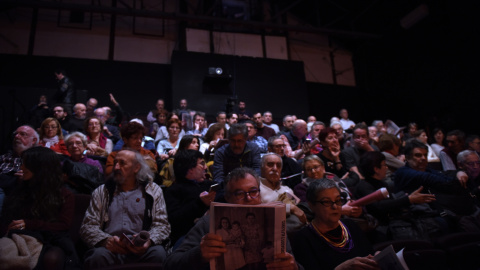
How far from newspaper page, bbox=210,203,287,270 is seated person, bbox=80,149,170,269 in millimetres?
984

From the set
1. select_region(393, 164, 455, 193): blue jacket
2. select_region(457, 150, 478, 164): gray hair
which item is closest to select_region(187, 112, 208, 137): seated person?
select_region(393, 164, 455, 193): blue jacket

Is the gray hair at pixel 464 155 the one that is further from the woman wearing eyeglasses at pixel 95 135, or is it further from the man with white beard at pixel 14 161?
the man with white beard at pixel 14 161

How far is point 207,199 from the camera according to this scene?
2281 millimetres

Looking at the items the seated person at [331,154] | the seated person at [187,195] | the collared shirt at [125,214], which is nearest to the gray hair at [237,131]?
the seated person at [187,195]

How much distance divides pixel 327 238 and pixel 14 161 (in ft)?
9.14

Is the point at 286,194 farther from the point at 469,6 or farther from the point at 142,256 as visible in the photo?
the point at 469,6

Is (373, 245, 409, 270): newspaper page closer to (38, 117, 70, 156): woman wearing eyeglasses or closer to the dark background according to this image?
(38, 117, 70, 156): woman wearing eyeglasses

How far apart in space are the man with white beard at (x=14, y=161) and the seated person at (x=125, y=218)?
3.03 ft

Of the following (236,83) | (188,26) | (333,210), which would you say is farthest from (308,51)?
(333,210)

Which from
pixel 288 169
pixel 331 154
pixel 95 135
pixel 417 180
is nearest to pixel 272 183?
pixel 288 169

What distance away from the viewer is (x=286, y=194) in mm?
2705

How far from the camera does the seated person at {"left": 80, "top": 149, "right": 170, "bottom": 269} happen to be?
2.02 meters

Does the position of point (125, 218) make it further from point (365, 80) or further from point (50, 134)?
point (365, 80)

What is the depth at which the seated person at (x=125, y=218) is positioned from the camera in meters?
2.02
